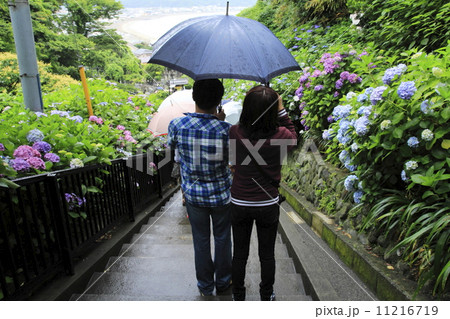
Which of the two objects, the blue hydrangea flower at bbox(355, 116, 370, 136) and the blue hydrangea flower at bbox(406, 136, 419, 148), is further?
the blue hydrangea flower at bbox(355, 116, 370, 136)

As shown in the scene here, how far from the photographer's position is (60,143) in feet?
9.35

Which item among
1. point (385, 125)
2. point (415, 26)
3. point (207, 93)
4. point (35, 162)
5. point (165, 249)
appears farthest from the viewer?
point (415, 26)

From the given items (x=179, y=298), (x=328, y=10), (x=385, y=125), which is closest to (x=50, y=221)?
(x=179, y=298)

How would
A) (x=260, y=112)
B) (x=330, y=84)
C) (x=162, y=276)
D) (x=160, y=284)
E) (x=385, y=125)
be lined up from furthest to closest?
(x=330, y=84), (x=162, y=276), (x=160, y=284), (x=385, y=125), (x=260, y=112)

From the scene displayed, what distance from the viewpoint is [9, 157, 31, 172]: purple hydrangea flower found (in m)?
2.22

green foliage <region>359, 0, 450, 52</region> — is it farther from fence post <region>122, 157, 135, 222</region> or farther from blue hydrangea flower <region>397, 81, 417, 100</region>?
fence post <region>122, 157, 135, 222</region>

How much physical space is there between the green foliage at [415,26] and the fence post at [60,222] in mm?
4058

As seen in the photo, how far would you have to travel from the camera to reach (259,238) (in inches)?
79.5

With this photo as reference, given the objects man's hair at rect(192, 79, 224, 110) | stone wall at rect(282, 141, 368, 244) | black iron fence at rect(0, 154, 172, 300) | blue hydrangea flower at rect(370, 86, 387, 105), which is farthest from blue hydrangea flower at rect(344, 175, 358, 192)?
black iron fence at rect(0, 154, 172, 300)

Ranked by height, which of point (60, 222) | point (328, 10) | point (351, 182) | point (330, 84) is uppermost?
point (328, 10)

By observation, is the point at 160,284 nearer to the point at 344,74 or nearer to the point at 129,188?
the point at 129,188

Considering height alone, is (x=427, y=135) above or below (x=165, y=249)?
above

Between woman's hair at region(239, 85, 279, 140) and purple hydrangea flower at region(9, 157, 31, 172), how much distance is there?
5.87ft

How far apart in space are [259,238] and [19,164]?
1956 mm
